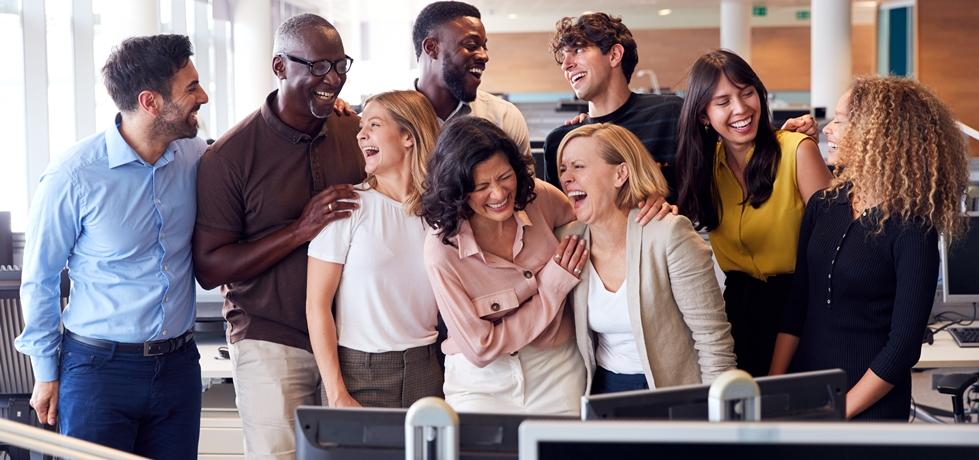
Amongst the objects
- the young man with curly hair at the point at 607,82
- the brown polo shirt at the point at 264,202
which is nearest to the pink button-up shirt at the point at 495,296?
the brown polo shirt at the point at 264,202

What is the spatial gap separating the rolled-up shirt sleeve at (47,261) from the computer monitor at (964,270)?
10.2 ft

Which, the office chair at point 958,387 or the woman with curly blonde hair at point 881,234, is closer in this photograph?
the woman with curly blonde hair at point 881,234

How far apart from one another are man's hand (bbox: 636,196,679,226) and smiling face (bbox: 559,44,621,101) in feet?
2.35

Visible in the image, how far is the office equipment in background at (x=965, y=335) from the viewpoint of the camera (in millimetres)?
3779

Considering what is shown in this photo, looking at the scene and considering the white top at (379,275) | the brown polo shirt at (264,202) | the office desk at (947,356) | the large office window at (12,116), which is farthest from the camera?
the large office window at (12,116)

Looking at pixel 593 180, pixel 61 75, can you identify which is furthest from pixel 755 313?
pixel 61 75

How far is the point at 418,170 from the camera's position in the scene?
2.41m

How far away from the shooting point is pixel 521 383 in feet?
7.56

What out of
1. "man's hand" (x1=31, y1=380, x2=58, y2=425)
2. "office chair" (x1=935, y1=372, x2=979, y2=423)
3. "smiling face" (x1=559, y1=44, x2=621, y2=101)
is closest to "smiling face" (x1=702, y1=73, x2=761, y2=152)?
"smiling face" (x1=559, y1=44, x2=621, y2=101)

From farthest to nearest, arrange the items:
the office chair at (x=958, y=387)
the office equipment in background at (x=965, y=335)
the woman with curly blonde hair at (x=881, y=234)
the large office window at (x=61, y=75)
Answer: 1. the large office window at (x=61, y=75)
2. the office chair at (x=958, y=387)
3. the office equipment in background at (x=965, y=335)
4. the woman with curly blonde hair at (x=881, y=234)

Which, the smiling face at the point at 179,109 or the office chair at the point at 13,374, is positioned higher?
the smiling face at the point at 179,109

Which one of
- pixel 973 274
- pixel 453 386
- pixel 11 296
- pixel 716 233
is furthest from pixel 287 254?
pixel 973 274

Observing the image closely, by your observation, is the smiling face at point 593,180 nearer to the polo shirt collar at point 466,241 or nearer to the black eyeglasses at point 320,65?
the polo shirt collar at point 466,241

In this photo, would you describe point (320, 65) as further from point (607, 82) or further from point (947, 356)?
point (947, 356)
